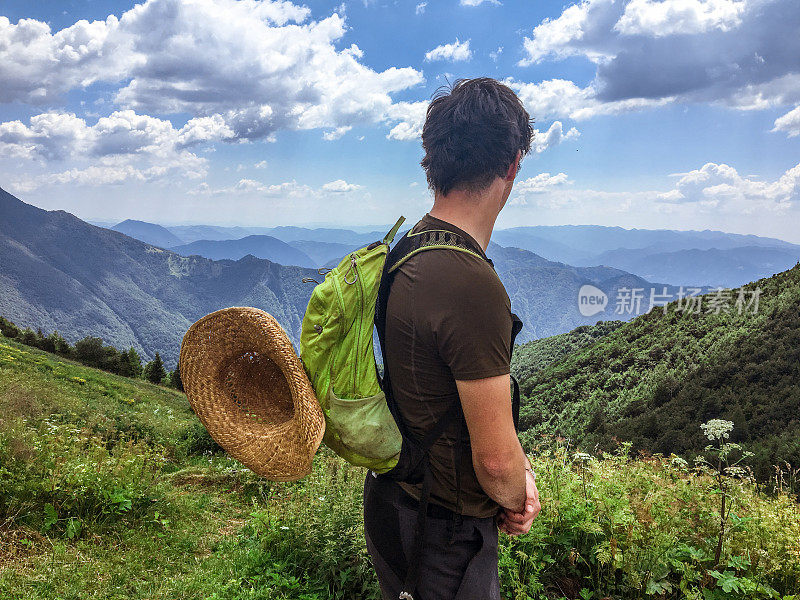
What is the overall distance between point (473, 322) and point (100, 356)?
48979 mm

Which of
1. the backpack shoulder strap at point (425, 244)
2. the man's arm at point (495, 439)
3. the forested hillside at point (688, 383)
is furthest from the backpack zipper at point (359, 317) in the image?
the forested hillside at point (688, 383)

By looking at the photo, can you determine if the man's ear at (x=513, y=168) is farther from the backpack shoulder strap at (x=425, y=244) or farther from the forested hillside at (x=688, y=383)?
the forested hillside at (x=688, y=383)

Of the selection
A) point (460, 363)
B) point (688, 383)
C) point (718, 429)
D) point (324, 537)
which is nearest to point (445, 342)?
point (460, 363)

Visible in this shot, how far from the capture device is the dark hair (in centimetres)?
173

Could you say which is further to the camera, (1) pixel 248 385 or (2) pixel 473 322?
(1) pixel 248 385

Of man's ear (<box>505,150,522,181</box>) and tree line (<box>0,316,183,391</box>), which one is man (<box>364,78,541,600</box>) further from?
tree line (<box>0,316,183,391</box>)

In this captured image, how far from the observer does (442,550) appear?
1891 millimetres

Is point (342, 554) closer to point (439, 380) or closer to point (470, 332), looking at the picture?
point (439, 380)

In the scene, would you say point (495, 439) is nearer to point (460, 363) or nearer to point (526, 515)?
point (460, 363)

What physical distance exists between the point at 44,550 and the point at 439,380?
5087 millimetres

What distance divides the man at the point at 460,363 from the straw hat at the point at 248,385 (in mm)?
418

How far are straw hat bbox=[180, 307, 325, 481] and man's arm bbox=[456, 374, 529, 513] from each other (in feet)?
2.20

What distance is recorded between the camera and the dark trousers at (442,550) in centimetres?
187

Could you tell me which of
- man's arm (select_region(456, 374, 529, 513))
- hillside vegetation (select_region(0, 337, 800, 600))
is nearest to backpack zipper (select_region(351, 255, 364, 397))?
man's arm (select_region(456, 374, 529, 513))
